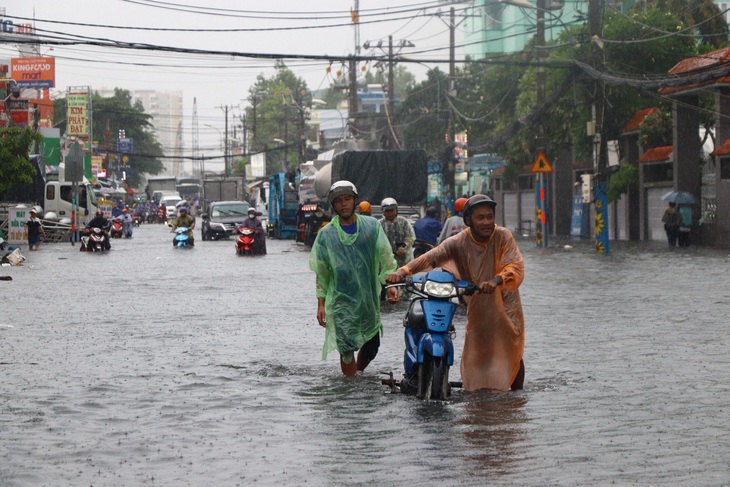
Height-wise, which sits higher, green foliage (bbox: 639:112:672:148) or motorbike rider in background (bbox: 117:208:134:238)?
green foliage (bbox: 639:112:672:148)

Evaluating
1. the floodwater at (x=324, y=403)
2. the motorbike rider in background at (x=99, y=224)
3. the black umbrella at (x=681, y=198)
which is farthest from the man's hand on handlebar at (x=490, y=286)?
the motorbike rider in background at (x=99, y=224)

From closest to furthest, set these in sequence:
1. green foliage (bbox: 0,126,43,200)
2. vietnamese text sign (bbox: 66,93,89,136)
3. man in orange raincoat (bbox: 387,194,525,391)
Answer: man in orange raincoat (bbox: 387,194,525,391), green foliage (bbox: 0,126,43,200), vietnamese text sign (bbox: 66,93,89,136)

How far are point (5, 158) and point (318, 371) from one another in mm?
34227

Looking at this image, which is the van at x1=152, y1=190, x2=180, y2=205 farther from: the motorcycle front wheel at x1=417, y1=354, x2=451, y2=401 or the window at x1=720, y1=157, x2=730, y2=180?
the motorcycle front wheel at x1=417, y1=354, x2=451, y2=401

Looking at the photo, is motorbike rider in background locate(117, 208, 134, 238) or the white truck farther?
motorbike rider in background locate(117, 208, 134, 238)

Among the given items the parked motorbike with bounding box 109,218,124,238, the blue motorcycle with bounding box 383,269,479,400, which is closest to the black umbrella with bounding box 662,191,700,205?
the parked motorbike with bounding box 109,218,124,238

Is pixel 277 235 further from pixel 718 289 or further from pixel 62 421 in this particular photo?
pixel 62 421

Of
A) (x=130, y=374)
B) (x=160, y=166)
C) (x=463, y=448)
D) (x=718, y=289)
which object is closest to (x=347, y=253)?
(x=130, y=374)

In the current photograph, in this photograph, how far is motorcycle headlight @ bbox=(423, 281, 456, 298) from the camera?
29.0 ft

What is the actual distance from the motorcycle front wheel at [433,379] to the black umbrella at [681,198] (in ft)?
104

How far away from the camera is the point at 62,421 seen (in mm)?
8477

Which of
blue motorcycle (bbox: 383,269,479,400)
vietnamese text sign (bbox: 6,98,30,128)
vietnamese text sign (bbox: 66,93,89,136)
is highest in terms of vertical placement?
vietnamese text sign (bbox: 66,93,89,136)

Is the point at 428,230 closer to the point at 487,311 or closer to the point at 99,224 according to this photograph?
the point at 487,311

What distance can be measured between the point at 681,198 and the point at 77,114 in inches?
1860
